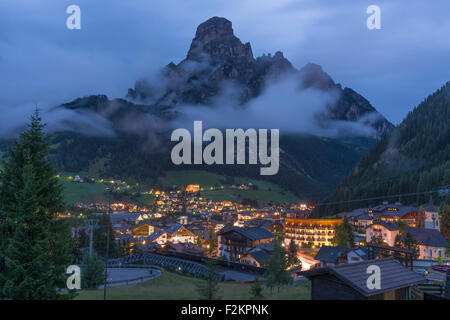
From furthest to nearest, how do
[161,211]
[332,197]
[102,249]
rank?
[161,211] < [332,197] < [102,249]

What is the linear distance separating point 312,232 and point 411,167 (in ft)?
301

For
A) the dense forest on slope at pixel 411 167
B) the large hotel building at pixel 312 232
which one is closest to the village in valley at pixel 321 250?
the large hotel building at pixel 312 232

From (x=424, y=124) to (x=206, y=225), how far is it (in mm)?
140435

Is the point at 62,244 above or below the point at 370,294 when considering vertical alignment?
above

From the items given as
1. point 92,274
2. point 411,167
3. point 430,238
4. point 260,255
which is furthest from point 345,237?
point 411,167

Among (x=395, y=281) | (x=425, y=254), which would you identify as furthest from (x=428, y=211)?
(x=395, y=281)

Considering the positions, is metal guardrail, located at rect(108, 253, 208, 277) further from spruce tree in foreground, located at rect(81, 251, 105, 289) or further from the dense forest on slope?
the dense forest on slope

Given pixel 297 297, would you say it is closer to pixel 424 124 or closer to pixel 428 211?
pixel 428 211

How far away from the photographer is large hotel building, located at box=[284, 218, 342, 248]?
102m

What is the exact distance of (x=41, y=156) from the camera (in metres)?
20.9

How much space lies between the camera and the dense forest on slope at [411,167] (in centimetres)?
13025

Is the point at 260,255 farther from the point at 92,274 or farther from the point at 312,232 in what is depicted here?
the point at 312,232

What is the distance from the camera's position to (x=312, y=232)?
341ft

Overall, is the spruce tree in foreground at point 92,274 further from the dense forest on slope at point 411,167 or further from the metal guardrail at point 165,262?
the dense forest on slope at point 411,167
